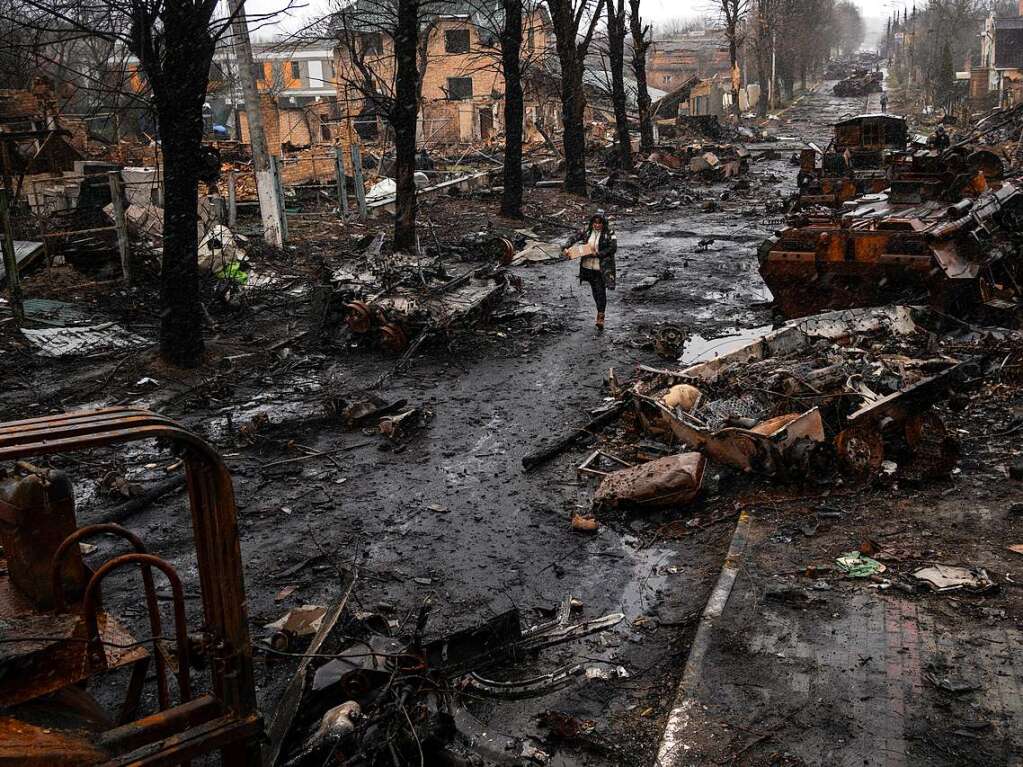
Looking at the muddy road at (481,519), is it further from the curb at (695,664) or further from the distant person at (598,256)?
the distant person at (598,256)

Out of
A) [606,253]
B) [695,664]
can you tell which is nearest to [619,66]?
[606,253]

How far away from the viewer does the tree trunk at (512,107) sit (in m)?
20.8

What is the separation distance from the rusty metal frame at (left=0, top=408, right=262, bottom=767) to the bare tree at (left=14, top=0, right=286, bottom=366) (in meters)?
8.35

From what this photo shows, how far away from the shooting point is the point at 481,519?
292 inches

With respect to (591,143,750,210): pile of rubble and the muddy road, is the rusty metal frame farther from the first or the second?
(591,143,750,210): pile of rubble

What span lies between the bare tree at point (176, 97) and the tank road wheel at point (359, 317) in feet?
6.53

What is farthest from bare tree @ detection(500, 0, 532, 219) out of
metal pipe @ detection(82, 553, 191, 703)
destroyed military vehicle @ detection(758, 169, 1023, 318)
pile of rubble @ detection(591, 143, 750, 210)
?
metal pipe @ detection(82, 553, 191, 703)

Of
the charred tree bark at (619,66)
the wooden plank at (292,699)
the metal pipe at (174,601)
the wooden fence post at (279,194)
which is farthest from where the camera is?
the charred tree bark at (619,66)

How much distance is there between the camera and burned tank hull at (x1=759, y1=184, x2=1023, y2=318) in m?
11.1

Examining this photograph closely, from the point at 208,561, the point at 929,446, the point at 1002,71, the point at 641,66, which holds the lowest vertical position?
the point at 929,446

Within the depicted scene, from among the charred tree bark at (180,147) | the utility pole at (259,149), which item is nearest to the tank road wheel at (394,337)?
the charred tree bark at (180,147)

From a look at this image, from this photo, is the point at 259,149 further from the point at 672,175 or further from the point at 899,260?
the point at 672,175

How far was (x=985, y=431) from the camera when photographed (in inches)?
320

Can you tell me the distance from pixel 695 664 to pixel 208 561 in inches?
117
